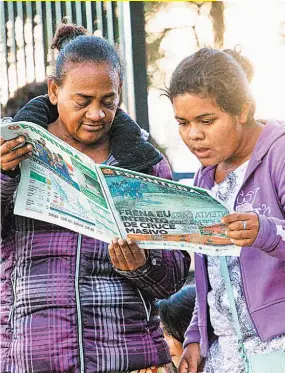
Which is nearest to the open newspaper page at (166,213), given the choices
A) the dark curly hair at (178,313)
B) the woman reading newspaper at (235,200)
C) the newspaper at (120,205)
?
the newspaper at (120,205)

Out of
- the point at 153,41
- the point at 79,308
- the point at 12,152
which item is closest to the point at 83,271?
the point at 79,308

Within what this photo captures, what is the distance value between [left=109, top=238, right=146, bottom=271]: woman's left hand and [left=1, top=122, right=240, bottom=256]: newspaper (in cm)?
2

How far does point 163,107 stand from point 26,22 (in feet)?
2.71

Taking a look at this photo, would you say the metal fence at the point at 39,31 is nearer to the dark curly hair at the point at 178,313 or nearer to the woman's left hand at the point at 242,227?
the dark curly hair at the point at 178,313

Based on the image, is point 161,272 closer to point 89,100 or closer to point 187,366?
point 187,366

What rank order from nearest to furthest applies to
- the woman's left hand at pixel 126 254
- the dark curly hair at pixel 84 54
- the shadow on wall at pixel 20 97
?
the woman's left hand at pixel 126 254 < the dark curly hair at pixel 84 54 < the shadow on wall at pixel 20 97

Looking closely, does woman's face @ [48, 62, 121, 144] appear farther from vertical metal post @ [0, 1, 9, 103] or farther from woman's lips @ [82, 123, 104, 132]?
vertical metal post @ [0, 1, 9, 103]

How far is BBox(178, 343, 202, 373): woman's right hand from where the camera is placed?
2.59m

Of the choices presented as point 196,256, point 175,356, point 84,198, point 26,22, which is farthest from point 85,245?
point 26,22

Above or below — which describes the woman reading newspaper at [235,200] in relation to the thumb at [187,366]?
above

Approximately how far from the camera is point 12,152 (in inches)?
93.5

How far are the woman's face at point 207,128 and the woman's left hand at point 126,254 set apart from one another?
0.32 m

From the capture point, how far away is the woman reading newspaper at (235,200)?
236cm

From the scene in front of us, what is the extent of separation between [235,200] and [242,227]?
28 cm
